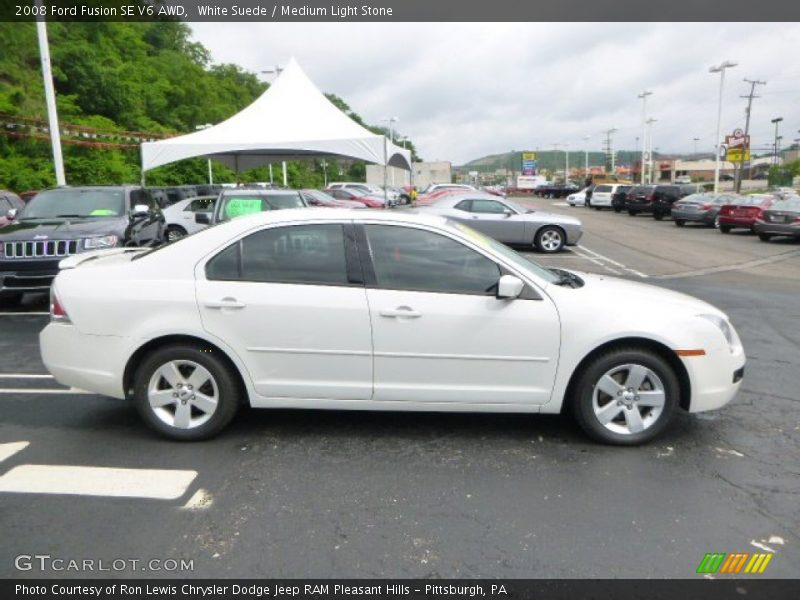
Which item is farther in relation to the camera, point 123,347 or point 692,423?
point 692,423

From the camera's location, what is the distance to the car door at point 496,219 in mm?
15555

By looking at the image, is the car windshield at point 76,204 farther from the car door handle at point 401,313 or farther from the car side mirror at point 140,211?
the car door handle at point 401,313

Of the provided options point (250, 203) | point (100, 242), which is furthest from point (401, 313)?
point (250, 203)

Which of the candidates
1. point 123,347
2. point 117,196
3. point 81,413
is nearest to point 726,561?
point 123,347

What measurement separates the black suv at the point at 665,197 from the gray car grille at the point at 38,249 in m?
27.2

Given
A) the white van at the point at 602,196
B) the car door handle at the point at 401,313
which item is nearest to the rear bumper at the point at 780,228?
the car door handle at the point at 401,313

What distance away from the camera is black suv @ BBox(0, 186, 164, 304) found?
798 centimetres

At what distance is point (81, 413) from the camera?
4.74m

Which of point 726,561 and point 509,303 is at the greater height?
point 509,303

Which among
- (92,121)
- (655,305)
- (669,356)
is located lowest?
(669,356)

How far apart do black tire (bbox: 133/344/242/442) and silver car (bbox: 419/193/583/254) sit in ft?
39.0

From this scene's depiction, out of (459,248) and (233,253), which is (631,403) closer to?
(459,248)

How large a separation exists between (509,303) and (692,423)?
1819mm

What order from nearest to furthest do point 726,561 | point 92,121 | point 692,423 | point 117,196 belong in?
1. point 726,561
2. point 692,423
3. point 117,196
4. point 92,121
